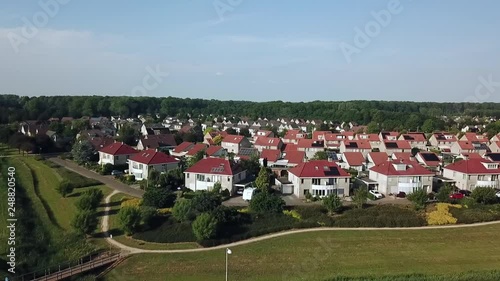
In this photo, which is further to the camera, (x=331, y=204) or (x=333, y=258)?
(x=331, y=204)

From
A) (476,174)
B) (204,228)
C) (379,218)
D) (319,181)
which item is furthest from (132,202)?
(476,174)

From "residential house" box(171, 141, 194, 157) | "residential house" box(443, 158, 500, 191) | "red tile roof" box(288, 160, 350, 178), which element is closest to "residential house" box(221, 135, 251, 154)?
"residential house" box(171, 141, 194, 157)

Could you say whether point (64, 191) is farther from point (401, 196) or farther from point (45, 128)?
point (45, 128)

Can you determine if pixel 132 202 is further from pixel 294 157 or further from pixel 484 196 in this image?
pixel 484 196

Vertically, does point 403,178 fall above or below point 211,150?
below

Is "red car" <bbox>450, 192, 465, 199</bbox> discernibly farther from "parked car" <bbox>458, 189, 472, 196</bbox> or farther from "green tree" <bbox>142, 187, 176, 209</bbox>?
"green tree" <bbox>142, 187, 176, 209</bbox>

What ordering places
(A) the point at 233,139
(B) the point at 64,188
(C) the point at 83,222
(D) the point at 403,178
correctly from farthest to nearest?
(A) the point at 233,139 → (D) the point at 403,178 → (B) the point at 64,188 → (C) the point at 83,222

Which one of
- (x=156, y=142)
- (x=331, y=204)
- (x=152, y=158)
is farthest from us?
(x=156, y=142)

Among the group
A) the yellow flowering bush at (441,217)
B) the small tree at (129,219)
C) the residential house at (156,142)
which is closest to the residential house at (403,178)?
the yellow flowering bush at (441,217)
